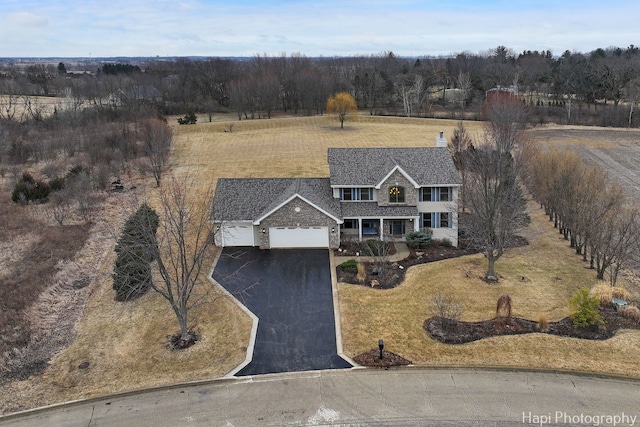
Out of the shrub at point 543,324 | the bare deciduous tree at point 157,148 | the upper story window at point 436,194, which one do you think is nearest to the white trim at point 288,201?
the upper story window at point 436,194

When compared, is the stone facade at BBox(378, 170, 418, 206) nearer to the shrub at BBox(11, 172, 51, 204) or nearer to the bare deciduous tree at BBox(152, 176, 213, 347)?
the bare deciduous tree at BBox(152, 176, 213, 347)

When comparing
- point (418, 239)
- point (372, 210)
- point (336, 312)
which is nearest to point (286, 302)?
point (336, 312)

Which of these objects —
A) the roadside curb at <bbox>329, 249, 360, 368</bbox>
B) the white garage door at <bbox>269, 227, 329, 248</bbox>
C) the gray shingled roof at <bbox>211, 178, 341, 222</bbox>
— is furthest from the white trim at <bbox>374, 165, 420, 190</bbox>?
the roadside curb at <bbox>329, 249, 360, 368</bbox>

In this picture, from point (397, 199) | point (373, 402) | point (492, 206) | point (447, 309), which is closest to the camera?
point (373, 402)

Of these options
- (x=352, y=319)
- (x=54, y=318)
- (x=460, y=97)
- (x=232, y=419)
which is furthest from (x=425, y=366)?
(x=460, y=97)

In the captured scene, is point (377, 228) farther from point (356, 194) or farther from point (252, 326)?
point (252, 326)

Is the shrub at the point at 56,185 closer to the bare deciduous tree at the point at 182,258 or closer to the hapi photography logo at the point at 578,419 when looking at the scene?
the bare deciduous tree at the point at 182,258
